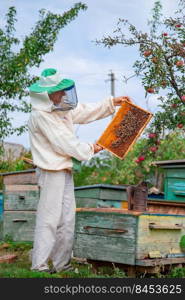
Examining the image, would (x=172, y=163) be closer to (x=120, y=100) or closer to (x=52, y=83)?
(x=120, y=100)

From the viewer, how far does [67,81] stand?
17.2 feet

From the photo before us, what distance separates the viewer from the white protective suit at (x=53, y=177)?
507 cm

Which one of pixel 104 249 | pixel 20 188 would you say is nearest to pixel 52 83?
pixel 104 249

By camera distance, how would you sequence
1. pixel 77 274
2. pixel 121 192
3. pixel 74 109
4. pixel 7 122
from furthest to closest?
pixel 7 122
pixel 121 192
pixel 74 109
pixel 77 274

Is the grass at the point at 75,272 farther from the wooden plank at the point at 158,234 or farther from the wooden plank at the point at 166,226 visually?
the wooden plank at the point at 166,226

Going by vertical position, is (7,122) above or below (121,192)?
above

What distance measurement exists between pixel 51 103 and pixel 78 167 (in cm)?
64

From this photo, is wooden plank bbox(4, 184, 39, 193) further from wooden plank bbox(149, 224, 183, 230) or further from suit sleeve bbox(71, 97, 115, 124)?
wooden plank bbox(149, 224, 183, 230)

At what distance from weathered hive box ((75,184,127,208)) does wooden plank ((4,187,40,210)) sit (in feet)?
2.83

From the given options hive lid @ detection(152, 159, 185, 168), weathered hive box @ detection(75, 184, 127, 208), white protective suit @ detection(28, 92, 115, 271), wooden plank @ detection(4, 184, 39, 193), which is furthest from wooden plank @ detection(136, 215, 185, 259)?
wooden plank @ detection(4, 184, 39, 193)

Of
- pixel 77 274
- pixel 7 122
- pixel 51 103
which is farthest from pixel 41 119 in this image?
pixel 7 122

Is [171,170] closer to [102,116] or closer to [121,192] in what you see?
[121,192]

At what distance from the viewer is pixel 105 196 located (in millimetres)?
7172

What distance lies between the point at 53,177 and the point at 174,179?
3051 mm
